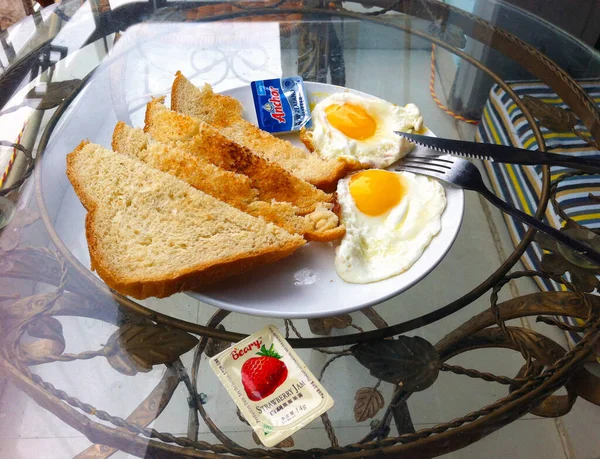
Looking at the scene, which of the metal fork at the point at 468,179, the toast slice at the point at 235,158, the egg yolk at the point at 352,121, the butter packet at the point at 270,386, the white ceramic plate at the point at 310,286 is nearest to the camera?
the butter packet at the point at 270,386

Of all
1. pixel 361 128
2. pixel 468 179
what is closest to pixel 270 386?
pixel 468 179

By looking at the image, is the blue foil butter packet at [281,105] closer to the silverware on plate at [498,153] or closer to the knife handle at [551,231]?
the silverware on plate at [498,153]

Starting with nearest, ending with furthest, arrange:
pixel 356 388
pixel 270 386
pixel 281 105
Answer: pixel 270 386
pixel 356 388
pixel 281 105

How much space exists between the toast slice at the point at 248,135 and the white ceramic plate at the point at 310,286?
244mm

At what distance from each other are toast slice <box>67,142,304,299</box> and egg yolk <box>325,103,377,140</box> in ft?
1.43

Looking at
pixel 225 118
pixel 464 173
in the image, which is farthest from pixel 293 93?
pixel 464 173

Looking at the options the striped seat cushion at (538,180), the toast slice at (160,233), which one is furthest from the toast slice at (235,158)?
the striped seat cushion at (538,180)

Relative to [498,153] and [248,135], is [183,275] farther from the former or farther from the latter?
[498,153]

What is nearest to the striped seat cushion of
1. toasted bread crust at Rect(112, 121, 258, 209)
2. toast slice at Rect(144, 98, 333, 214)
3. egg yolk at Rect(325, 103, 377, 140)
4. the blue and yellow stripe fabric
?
the blue and yellow stripe fabric

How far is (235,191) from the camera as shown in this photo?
1.17 m

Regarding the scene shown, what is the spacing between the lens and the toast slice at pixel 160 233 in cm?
100

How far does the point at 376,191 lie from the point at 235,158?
1.22 feet

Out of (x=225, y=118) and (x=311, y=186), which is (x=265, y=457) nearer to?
(x=311, y=186)

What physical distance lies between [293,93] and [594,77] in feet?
3.22
